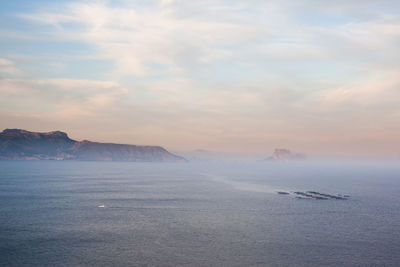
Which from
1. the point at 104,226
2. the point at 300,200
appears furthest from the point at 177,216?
the point at 300,200

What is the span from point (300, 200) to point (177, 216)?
66.7 meters

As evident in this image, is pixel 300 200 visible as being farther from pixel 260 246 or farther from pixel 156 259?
pixel 156 259

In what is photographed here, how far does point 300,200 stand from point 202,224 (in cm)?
6776

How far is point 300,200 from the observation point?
140m

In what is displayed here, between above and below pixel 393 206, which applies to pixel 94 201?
below

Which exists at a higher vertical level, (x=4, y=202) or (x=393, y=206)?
(x=393, y=206)

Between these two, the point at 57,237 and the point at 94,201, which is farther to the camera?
the point at 94,201

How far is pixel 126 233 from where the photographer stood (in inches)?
3103

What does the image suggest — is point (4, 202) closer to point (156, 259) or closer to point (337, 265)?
point (156, 259)

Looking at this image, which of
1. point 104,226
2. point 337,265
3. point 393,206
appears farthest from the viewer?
point 393,206

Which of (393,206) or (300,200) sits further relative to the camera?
(300,200)

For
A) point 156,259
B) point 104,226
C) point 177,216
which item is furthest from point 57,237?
point 177,216

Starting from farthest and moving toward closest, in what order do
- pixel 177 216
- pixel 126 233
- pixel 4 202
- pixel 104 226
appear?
pixel 4 202 → pixel 177 216 → pixel 104 226 → pixel 126 233

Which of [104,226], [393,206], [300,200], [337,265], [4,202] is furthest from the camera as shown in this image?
[300,200]
